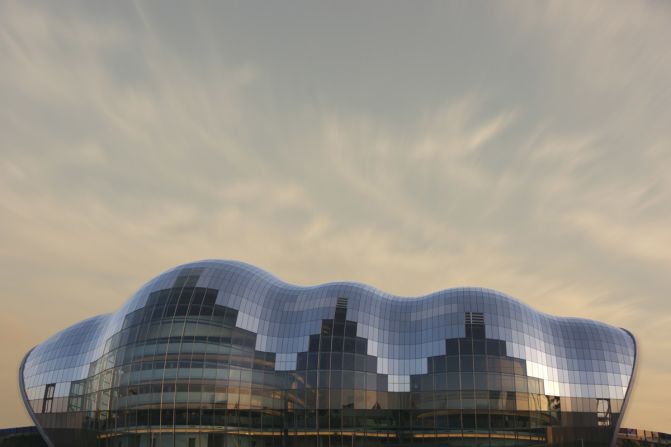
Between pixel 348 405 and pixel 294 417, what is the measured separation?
8732 mm

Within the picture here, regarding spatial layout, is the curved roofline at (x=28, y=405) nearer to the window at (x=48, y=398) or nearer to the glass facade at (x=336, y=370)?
the window at (x=48, y=398)

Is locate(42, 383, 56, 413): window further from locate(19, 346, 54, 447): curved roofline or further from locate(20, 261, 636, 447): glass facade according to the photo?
locate(20, 261, 636, 447): glass facade

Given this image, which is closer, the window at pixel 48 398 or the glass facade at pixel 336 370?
the glass facade at pixel 336 370

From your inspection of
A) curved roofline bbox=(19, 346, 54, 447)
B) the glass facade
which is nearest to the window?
curved roofline bbox=(19, 346, 54, 447)

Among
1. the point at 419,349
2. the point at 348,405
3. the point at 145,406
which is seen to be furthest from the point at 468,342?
the point at 145,406

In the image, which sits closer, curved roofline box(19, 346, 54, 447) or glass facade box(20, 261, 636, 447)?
glass facade box(20, 261, 636, 447)

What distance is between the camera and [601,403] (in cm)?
9075

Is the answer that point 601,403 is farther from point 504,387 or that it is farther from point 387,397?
point 387,397

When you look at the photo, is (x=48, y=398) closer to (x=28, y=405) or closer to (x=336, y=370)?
(x=28, y=405)

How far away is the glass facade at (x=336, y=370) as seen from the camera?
82.5 m

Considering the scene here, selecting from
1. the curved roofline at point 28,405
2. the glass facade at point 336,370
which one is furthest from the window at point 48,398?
the glass facade at point 336,370

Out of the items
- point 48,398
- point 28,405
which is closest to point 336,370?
point 48,398

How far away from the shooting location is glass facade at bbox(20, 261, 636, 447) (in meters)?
82.5

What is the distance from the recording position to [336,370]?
84375mm
